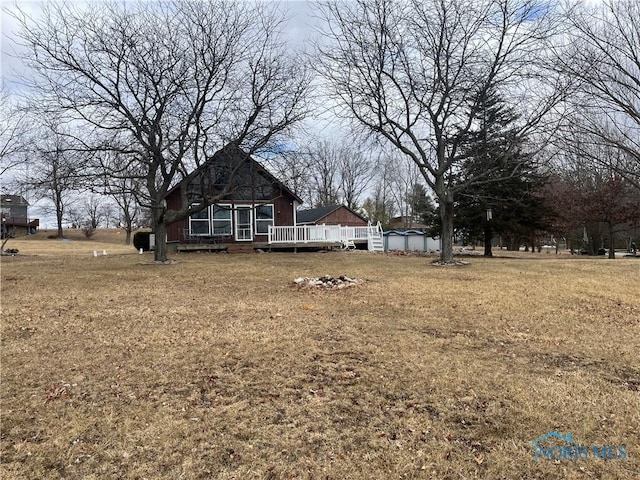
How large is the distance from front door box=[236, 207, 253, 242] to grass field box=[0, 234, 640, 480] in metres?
14.0

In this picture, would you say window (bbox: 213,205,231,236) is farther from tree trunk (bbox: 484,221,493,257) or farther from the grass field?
the grass field

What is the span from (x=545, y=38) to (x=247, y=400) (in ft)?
44.2

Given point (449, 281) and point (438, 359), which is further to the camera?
point (449, 281)

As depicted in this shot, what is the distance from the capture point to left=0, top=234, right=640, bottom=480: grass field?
8.88 feet

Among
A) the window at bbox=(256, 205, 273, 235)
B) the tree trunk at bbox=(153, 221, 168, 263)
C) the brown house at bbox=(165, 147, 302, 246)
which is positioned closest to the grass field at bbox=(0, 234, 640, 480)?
the tree trunk at bbox=(153, 221, 168, 263)

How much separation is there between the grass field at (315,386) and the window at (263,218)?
14259 mm

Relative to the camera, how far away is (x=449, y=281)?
9992 millimetres

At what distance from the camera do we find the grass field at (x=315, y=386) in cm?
271

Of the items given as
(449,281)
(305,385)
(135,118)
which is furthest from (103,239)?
(305,385)

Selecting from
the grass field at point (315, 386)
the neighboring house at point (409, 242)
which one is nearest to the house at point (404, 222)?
the neighboring house at point (409, 242)

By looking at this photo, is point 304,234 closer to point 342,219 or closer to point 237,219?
point 237,219

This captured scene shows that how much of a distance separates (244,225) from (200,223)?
6.98ft

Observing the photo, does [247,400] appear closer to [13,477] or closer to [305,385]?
[305,385]

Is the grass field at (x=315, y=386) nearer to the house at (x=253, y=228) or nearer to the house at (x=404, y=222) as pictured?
the house at (x=253, y=228)
